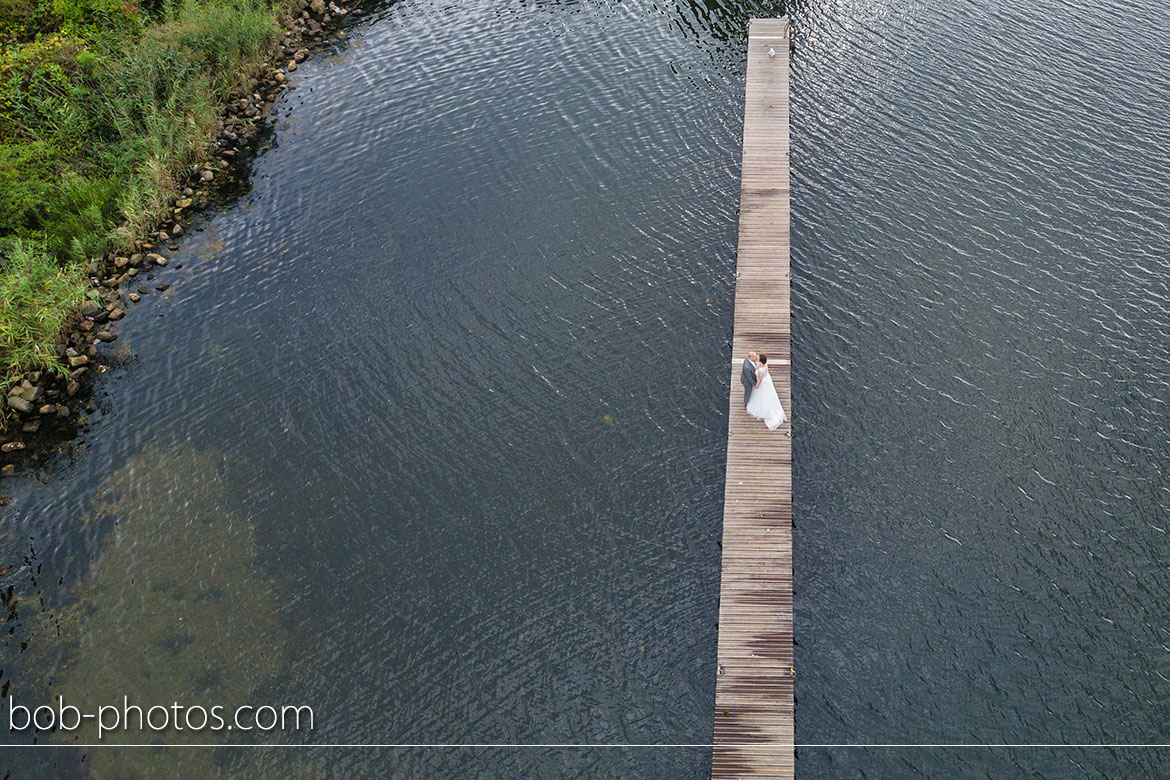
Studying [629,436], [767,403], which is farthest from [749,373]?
[629,436]

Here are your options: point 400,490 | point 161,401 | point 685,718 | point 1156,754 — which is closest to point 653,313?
point 400,490

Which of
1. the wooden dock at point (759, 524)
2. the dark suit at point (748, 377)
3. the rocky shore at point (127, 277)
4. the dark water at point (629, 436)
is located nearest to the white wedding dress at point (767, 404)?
the dark suit at point (748, 377)

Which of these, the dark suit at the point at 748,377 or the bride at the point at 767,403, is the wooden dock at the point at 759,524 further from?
the dark suit at the point at 748,377

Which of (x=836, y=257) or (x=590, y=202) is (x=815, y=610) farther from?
(x=590, y=202)

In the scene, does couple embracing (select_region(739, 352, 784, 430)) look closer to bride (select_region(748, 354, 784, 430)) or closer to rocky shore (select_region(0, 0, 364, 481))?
bride (select_region(748, 354, 784, 430))

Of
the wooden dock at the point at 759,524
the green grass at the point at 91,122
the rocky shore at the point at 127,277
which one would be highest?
the green grass at the point at 91,122

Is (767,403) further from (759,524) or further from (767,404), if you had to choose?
(759,524)

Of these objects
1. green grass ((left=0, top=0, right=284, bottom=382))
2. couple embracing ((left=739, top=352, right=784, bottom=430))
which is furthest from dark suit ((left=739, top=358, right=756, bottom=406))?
green grass ((left=0, top=0, right=284, bottom=382))
